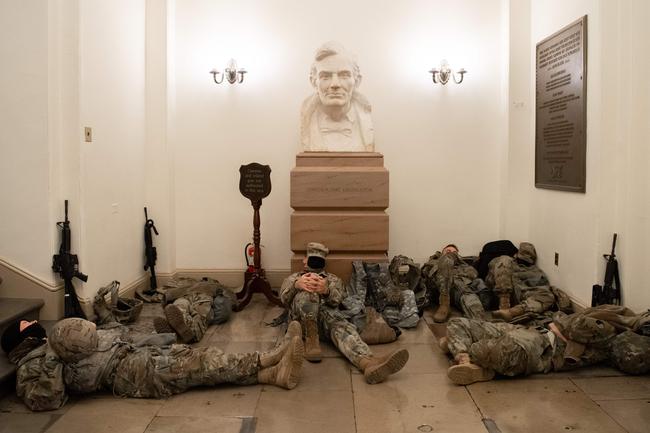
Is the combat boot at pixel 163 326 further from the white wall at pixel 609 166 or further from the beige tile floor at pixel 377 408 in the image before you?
the white wall at pixel 609 166

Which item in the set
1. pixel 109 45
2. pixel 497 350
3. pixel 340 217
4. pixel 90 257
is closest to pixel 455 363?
pixel 497 350

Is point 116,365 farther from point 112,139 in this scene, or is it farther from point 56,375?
point 112,139

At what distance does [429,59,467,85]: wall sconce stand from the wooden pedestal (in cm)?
165

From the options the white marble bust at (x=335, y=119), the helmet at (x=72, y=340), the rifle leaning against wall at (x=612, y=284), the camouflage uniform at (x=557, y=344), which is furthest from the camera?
the white marble bust at (x=335, y=119)

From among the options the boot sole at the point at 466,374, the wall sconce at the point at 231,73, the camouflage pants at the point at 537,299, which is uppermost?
the wall sconce at the point at 231,73

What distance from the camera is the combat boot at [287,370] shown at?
390 cm

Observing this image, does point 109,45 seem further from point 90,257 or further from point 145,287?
point 145,287

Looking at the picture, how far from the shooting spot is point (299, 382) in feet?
13.4

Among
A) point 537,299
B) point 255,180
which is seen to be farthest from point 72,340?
point 537,299

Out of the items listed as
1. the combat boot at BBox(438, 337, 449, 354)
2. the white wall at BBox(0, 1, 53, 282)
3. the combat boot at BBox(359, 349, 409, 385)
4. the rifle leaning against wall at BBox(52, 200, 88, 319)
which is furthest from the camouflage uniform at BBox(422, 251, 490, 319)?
the white wall at BBox(0, 1, 53, 282)

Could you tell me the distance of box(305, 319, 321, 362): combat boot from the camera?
4.48 meters

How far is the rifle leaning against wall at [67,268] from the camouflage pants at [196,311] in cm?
84

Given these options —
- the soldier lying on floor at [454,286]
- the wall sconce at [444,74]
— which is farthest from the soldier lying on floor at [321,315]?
the wall sconce at [444,74]

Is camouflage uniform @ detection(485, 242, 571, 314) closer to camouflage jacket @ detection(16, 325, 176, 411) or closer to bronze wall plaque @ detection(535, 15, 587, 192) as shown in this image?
bronze wall plaque @ detection(535, 15, 587, 192)
